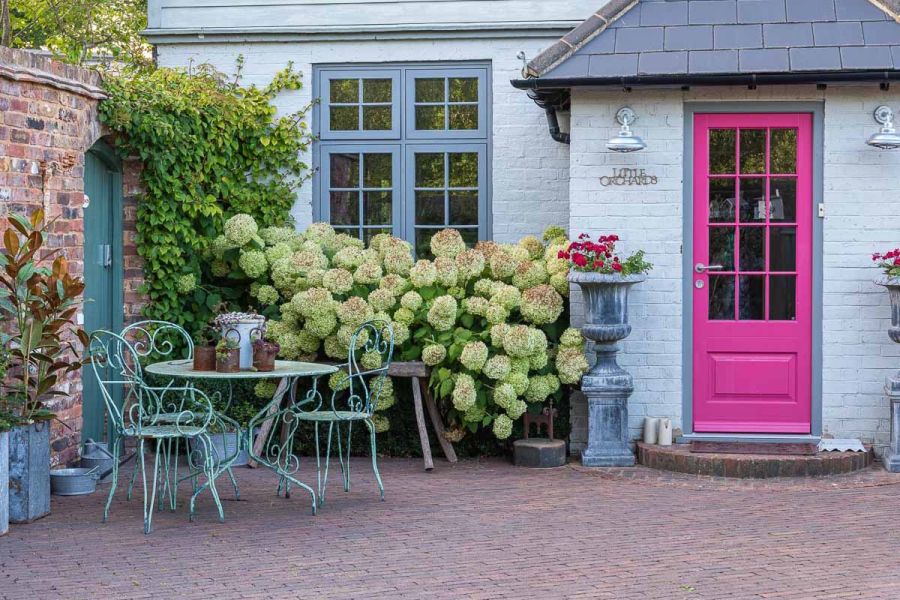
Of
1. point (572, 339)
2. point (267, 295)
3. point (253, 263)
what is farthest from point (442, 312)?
point (253, 263)

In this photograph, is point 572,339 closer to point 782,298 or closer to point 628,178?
point 628,178

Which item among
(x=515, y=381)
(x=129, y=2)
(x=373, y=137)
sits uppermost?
(x=129, y=2)

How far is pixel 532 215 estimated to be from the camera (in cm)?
1086

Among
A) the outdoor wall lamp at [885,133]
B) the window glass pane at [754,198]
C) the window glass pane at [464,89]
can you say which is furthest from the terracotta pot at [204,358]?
the outdoor wall lamp at [885,133]

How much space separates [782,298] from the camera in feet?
29.7

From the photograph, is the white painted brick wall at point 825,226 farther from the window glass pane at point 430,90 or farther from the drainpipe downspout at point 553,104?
the window glass pane at point 430,90

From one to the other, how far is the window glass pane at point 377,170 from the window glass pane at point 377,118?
0.25 meters

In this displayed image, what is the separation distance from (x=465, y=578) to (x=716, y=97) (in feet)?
15.5

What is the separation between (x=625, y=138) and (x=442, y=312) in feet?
5.95

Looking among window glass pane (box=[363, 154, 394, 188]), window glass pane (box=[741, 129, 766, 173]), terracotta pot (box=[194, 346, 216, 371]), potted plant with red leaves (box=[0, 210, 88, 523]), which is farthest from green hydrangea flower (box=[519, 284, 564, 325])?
potted plant with red leaves (box=[0, 210, 88, 523])

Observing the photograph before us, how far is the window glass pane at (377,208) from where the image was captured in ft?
36.3

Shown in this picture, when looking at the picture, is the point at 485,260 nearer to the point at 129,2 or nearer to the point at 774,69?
the point at 774,69

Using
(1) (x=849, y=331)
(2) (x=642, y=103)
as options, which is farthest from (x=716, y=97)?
(1) (x=849, y=331)

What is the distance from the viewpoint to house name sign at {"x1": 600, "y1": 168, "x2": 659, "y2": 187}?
358 inches
